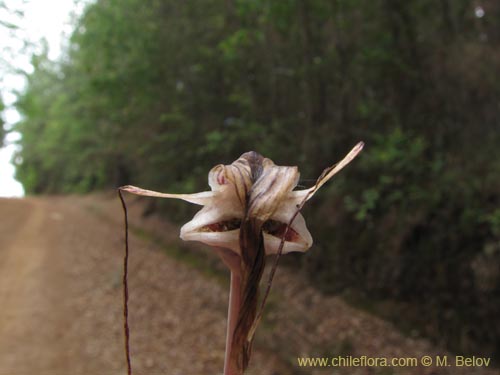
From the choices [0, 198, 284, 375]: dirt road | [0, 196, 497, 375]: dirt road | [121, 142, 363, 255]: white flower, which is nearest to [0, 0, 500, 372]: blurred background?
[0, 196, 497, 375]: dirt road

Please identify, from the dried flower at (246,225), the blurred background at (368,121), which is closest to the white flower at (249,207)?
the dried flower at (246,225)

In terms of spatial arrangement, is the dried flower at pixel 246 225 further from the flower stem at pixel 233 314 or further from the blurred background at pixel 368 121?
the blurred background at pixel 368 121

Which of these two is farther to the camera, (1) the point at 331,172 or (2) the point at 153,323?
(2) the point at 153,323

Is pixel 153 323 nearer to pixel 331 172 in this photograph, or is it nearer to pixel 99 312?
pixel 99 312

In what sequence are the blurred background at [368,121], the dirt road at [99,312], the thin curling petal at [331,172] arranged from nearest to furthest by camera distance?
the thin curling petal at [331,172], the blurred background at [368,121], the dirt road at [99,312]

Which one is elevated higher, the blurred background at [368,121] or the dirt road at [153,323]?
the blurred background at [368,121]

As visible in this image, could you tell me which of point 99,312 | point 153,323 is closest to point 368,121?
point 153,323

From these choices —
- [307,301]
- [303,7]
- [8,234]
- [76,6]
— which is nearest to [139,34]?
[76,6]
